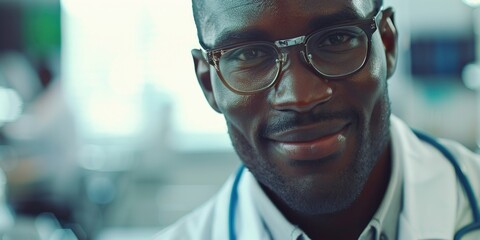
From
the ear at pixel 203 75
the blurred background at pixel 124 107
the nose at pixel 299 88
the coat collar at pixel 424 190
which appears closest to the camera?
the nose at pixel 299 88

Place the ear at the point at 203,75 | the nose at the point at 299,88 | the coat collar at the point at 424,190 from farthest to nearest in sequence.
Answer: the ear at the point at 203,75 < the coat collar at the point at 424,190 < the nose at the point at 299,88

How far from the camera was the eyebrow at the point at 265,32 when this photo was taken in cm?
88

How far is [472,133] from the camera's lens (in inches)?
156

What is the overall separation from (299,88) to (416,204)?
295 millimetres

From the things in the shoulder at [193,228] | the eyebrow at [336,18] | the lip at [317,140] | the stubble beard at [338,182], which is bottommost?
the shoulder at [193,228]

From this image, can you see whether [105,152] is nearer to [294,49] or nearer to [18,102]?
[18,102]

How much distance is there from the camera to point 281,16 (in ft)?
2.88

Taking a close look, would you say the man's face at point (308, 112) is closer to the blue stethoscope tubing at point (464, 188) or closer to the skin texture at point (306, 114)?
the skin texture at point (306, 114)

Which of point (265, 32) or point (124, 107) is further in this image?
point (124, 107)

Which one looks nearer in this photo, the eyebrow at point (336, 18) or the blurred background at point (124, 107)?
the eyebrow at point (336, 18)

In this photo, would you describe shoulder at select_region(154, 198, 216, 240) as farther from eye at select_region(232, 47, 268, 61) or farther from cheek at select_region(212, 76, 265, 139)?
eye at select_region(232, 47, 268, 61)

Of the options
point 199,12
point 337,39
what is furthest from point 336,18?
point 199,12

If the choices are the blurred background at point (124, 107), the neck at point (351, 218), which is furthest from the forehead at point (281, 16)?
the blurred background at point (124, 107)

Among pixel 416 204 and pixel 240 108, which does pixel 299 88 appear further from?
pixel 416 204
